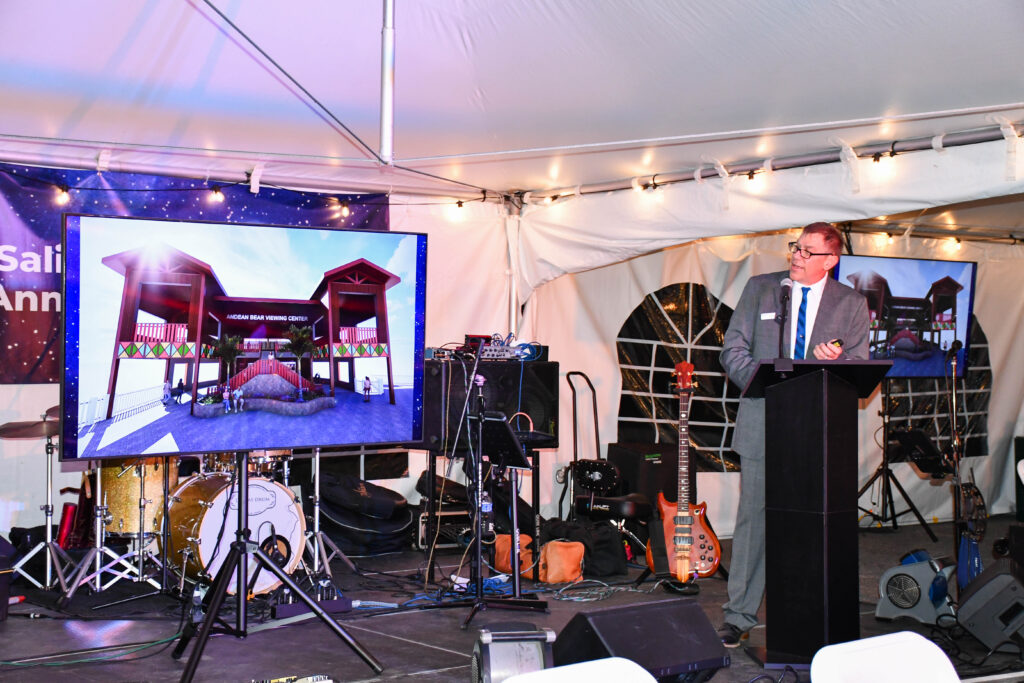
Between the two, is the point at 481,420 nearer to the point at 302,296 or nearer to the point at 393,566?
the point at 302,296

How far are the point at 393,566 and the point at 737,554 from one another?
298 centimetres

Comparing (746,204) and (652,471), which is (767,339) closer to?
(746,204)

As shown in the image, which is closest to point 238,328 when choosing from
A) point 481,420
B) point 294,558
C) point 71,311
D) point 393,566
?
point 71,311

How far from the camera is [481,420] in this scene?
16.7 feet

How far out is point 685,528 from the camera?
604cm

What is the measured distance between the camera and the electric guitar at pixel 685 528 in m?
5.94

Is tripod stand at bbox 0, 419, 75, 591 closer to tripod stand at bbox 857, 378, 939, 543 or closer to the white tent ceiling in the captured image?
the white tent ceiling

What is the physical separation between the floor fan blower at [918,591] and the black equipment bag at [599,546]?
179 cm

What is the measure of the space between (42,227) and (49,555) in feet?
7.10

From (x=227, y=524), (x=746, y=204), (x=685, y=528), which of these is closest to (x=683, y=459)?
(x=685, y=528)

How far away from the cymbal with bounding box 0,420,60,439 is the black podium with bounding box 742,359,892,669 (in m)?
4.02

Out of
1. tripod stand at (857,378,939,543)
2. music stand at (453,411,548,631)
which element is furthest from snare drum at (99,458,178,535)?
tripod stand at (857,378,939,543)

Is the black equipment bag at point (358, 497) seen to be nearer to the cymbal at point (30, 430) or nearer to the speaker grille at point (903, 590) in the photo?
the cymbal at point (30, 430)

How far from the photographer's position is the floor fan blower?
5031 millimetres
